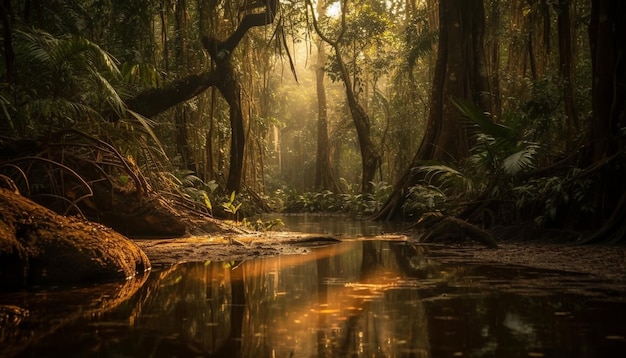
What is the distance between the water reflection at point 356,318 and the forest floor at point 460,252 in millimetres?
457

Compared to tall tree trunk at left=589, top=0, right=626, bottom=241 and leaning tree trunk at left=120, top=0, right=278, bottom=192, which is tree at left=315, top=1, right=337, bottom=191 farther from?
tall tree trunk at left=589, top=0, right=626, bottom=241

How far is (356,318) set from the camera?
2.62 meters

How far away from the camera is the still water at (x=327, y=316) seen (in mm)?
2117

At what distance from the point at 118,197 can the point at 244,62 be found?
29.2 ft

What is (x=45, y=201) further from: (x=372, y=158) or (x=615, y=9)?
(x=372, y=158)

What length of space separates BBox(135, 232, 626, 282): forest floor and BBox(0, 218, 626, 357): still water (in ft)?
1.40

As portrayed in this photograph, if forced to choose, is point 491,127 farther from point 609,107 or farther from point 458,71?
point 458,71

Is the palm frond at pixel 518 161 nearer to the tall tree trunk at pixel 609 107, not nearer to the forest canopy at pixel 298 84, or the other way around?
the forest canopy at pixel 298 84

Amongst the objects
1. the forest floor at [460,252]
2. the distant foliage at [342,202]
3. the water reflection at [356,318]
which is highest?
the distant foliage at [342,202]

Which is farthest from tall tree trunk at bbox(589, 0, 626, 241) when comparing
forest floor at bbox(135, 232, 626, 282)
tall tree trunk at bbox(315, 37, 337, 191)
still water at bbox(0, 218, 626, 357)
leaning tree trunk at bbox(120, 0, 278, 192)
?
tall tree trunk at bbox(315, 37, 337, 191)

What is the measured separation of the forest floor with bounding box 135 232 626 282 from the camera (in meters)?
4.30

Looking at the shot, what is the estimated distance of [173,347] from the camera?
216 cm

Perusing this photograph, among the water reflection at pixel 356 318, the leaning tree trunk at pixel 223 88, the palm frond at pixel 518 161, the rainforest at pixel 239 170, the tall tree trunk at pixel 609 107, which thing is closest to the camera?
the water reflection at pixel 356 318

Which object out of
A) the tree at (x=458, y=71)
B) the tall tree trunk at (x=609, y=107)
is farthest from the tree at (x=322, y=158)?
the tall tree trunk at (x=609, y=107)
